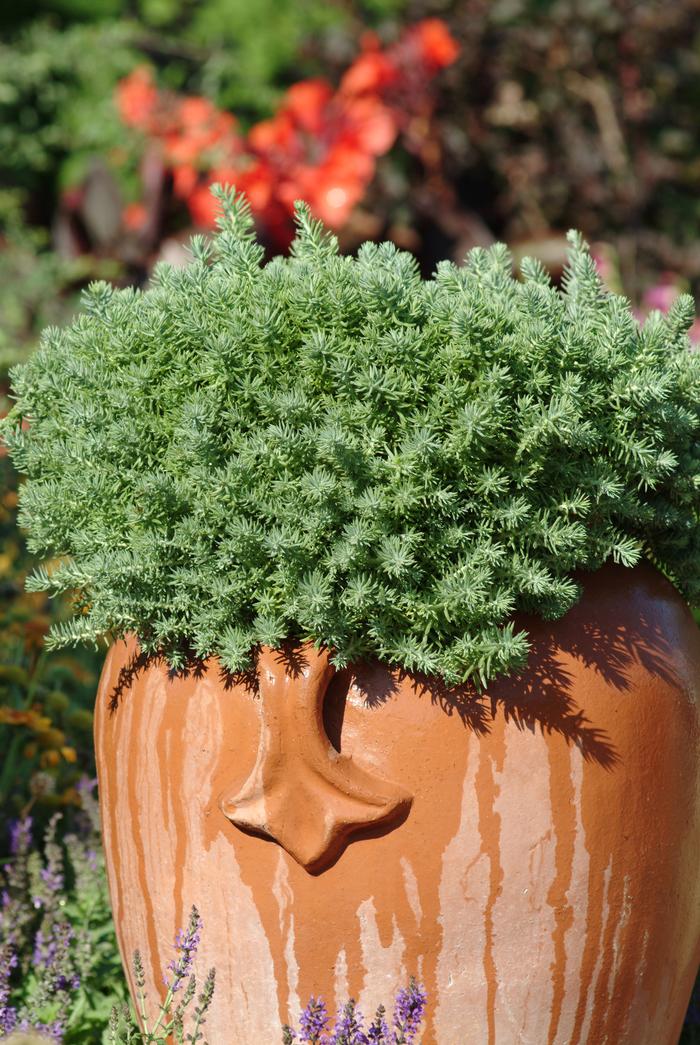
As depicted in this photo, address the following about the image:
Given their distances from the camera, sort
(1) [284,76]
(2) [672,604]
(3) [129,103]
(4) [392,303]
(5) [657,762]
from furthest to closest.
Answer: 1. (1) [284,76]
2. (3) [129,103]
3. (2) [672,604]
4. (5) [657,762]
5. (4) [392,303]

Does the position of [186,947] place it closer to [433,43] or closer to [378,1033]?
[378,1033]

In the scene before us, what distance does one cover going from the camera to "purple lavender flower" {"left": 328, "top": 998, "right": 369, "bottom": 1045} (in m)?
1.60

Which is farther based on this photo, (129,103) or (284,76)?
(284,76)

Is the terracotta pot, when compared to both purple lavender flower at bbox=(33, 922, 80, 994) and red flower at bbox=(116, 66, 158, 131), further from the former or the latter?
red flower at bbox=(116, 66, 158, 131)

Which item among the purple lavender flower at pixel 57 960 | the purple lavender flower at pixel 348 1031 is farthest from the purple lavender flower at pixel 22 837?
the purple lavender flower at pixel 348 1031

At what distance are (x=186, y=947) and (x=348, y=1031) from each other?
270mm

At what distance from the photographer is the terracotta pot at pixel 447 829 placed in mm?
1646

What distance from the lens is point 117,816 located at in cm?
189

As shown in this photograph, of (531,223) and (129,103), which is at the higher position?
(129,103)

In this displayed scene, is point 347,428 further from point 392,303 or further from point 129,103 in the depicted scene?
point 129,103

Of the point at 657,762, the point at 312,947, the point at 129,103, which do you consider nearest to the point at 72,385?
the point at 312,947

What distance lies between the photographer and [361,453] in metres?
1.61

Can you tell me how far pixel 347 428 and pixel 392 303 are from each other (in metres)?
0.19

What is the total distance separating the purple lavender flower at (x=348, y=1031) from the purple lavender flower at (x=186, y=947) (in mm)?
244
